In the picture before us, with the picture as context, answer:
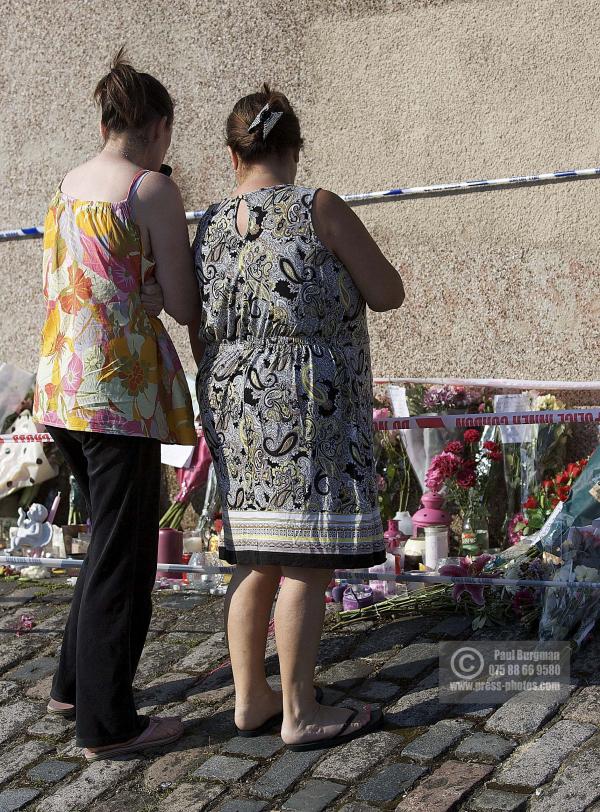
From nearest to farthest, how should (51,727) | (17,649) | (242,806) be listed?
1. (242,806)
2. (51,727)
3. (17,649)

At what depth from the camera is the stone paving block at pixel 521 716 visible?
317 centimetres

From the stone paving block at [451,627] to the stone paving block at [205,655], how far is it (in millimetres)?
768

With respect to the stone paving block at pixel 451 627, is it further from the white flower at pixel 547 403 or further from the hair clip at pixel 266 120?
the hair clip at pixel 266 120

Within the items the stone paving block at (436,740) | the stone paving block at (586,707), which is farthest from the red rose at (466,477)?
the stone paving block at (436,740)

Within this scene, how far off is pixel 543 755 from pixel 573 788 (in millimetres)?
196

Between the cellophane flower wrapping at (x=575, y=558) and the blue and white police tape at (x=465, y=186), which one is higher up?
the blue and white police tape at (x=465, y=186)

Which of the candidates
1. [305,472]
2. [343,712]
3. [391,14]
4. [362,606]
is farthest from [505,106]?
[343,712]

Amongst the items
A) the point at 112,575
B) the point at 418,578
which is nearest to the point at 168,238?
the point at 112,575

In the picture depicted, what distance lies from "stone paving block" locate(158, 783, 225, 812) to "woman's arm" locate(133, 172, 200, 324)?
134 cm

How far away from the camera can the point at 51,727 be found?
11.5ft

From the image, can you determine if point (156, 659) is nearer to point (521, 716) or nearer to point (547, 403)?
point (521, 716)

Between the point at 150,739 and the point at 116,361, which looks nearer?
the point at 116,361

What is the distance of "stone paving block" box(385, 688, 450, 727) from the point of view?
10.8 feet

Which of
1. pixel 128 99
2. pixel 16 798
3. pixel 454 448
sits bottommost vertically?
pixel 16 798
